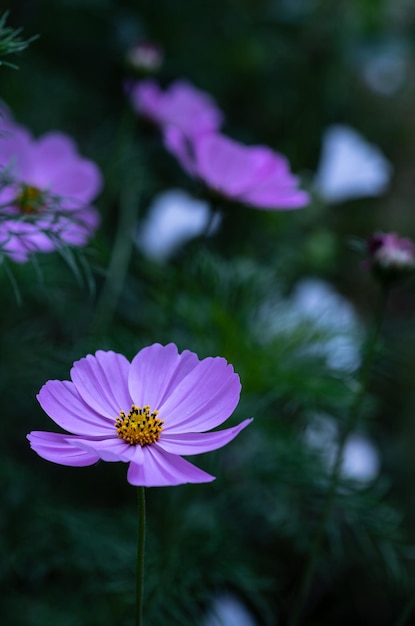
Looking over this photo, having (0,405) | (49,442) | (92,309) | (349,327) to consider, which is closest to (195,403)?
(49,442)

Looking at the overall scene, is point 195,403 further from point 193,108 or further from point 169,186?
point 169,186

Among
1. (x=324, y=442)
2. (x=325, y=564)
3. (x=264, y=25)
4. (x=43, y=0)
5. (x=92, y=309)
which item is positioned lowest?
(x=325, y=564)

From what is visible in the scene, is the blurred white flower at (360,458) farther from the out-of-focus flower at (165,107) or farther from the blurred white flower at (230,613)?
the out-of-focus flower at (165,107)

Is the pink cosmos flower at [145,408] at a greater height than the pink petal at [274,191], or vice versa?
the pink petal at [274,191]

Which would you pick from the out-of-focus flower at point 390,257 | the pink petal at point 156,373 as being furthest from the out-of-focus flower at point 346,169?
the pink petal at point 156,373

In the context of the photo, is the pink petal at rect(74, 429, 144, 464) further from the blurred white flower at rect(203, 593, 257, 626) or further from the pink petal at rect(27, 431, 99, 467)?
the blurred white flower at rect(203, 593, 257, 626)

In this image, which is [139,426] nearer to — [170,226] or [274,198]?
[274,198]

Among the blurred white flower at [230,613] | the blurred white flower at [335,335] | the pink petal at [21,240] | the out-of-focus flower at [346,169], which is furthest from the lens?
the out-of-focus flower at [346,169]
